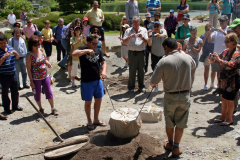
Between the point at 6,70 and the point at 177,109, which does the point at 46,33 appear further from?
the point at 177,109

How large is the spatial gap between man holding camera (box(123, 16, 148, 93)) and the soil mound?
10.1 ft

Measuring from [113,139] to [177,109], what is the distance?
5.06 feet

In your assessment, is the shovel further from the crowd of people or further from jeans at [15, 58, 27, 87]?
jeans at [15, 58, 27, 87]

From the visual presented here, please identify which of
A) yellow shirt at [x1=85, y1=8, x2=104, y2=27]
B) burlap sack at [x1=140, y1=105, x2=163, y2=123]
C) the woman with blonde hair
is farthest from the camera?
yellow shirt at [x1=85, y1=8, x2=104, y2=27]

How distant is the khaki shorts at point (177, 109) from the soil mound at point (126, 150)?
1.94ft

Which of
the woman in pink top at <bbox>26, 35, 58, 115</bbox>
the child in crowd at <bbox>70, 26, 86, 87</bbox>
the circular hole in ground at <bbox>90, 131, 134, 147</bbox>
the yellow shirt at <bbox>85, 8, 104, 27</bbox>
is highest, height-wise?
the yellow shirt at <bbox>85, 8, 104, 27</bbox>

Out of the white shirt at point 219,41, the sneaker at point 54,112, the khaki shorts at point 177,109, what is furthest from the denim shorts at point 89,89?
the white shirt at point 219,41

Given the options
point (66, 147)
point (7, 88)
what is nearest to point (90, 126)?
point (66, 147)

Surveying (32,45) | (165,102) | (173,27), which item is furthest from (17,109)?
(173,27)

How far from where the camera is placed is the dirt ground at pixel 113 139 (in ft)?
14.0

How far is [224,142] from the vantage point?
4.65 meters

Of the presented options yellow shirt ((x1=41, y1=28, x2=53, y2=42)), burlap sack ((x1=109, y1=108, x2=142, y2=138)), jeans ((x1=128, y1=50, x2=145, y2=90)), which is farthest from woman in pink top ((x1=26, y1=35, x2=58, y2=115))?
yellow shirt ((x1=41, y1=28, x2=53, y2=42))

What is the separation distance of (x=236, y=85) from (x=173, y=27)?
5.45 metres

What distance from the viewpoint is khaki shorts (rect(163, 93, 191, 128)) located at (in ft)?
13.1
